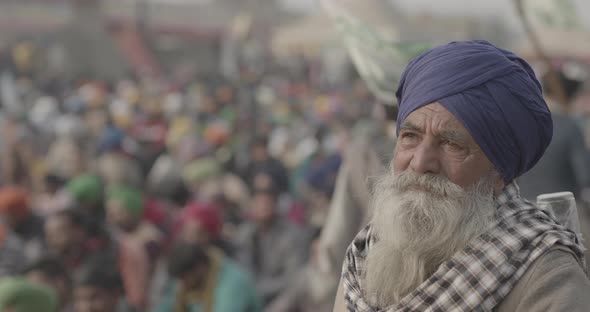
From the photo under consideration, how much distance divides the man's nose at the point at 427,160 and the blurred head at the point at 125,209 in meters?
4.35

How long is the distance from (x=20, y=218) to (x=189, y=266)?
6.37 ft

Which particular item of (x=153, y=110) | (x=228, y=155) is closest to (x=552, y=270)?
(x=228, y=155)

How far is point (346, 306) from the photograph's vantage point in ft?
6.00

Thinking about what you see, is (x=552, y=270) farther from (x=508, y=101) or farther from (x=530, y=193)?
(x=530, y=193)

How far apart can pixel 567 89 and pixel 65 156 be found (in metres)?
5.61

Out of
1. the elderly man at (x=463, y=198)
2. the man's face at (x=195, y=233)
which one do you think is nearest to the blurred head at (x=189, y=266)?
the man's face at (x=195, y=233)

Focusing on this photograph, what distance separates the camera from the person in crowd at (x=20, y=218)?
223 inches

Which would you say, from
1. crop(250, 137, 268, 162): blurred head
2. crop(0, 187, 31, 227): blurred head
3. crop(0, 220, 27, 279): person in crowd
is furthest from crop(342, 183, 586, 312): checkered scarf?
crop(250, 137, 268, 162): blurred head

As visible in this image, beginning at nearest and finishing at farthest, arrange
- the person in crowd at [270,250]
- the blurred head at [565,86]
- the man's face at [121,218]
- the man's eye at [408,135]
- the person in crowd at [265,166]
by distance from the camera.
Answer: the man's eye at [408,135] < the blurred head at [565,86] < the person in crowd at [270,250] < the man's face at [121,218] < the person in crowd at [265,166]

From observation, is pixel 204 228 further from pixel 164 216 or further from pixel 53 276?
pixel 164 216

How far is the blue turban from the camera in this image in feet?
5.54

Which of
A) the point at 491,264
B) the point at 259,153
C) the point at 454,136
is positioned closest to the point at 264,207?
the point at 259,153

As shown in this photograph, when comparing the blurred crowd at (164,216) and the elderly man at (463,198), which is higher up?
the blurred crowd at (164,216)

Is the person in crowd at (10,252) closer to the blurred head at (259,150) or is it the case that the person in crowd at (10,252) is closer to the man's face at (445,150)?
the blurred head at (259,150)
